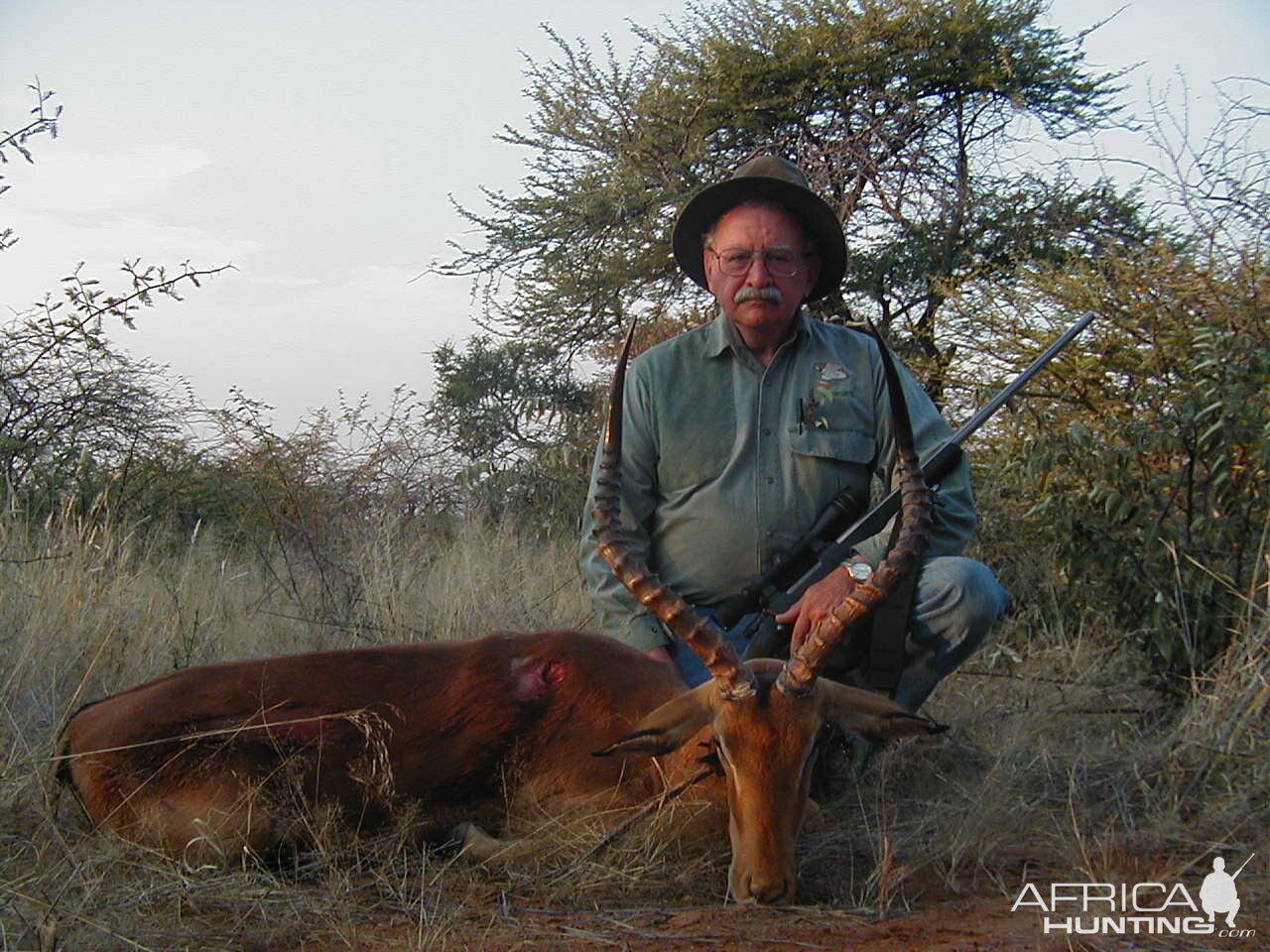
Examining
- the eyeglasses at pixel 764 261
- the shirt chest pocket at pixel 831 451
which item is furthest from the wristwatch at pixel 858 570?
the eyeglasses at pixel 764 261

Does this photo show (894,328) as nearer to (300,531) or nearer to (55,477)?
(300,531)

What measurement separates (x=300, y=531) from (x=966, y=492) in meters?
4.66

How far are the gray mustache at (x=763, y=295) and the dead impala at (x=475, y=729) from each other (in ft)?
3.86

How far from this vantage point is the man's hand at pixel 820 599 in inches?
167

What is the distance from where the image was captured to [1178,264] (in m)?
7.46

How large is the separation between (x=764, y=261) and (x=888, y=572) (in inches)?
67.4

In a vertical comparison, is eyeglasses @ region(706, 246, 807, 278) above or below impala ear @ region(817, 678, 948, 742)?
above

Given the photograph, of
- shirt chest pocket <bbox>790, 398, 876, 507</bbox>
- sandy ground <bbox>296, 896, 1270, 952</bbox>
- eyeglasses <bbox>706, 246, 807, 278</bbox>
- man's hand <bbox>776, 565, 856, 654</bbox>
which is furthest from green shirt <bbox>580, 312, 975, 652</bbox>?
sandy ground <bbox>296, 896, 1270, 952</bbox>

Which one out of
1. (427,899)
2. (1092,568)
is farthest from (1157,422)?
(427,899)

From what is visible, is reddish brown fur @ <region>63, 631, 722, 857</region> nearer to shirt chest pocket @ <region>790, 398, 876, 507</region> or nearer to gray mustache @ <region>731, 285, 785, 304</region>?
shirt chest pocket @ <region>790, 398, 876, 507</region>

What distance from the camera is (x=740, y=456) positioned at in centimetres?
490

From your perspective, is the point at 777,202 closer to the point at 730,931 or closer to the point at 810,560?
the point at 810,560

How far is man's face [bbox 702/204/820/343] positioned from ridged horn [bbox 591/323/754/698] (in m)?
1.23

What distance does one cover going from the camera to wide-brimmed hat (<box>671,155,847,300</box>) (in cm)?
500
